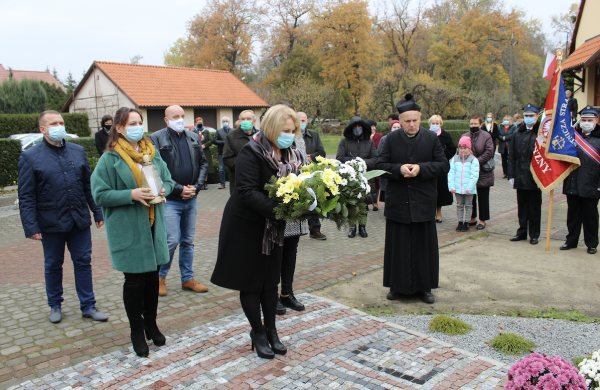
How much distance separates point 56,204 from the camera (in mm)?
4738

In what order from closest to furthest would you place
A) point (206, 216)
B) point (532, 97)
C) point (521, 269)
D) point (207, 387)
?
point (207, 387) < point (521, 269) < point (206, 216) < point (532, 97)

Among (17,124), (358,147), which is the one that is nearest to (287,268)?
(358,147)

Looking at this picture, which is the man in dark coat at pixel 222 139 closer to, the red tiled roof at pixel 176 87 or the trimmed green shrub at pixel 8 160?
Answer: the trimmed green shrub at pixel 8 160

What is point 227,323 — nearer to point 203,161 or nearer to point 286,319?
point 286,319

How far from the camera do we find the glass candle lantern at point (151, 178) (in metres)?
4.12

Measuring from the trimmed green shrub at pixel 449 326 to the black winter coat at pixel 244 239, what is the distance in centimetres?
178

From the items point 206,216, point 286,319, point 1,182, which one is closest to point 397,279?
point 286,319

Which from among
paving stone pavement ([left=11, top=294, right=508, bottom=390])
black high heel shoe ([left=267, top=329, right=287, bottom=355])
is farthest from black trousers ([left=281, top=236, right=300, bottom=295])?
black high heel shoe ([left=267, top=329, right=287, bottom=355])

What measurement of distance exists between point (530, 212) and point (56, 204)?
7.11 m

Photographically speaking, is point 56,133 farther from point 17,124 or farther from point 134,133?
point 17,124

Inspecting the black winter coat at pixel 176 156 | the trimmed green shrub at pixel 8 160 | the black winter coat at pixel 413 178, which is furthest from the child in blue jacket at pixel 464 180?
the trimmed green shrub at pixel 8 160

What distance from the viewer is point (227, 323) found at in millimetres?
4680

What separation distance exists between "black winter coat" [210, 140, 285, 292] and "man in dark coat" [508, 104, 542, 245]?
5724mm

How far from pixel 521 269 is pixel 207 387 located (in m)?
4.79
